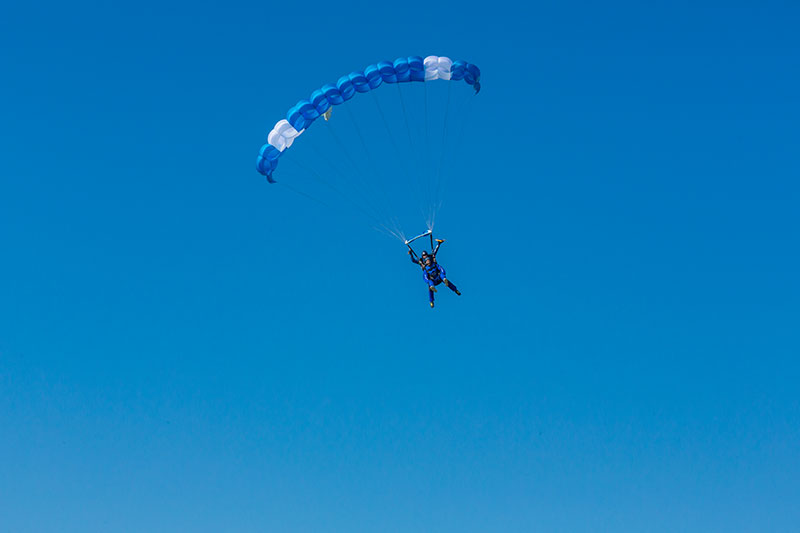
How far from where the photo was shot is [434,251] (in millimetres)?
39312

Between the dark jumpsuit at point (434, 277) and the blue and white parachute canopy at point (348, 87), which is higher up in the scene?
the blue and white parachute canopy at point (348, 87)

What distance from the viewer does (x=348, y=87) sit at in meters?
38.0

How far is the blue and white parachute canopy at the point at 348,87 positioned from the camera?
1497 inches

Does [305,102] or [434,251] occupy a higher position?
[305,102]

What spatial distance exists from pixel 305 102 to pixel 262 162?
301cm

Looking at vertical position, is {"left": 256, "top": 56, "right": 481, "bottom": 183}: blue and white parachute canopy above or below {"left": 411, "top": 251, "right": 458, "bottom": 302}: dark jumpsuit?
above

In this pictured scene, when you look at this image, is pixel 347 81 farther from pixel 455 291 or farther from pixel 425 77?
pixel 455 291

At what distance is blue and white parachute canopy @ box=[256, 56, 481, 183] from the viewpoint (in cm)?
3803

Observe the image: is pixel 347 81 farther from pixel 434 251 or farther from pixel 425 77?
pixel 434 251

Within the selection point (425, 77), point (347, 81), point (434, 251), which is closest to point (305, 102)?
point (347, 81)

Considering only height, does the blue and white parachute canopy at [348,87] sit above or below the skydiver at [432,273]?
above

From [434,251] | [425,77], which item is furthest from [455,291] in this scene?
[425,77]

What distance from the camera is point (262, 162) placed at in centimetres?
3962

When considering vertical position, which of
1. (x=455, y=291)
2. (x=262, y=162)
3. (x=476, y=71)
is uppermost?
(x=476, y=71)
